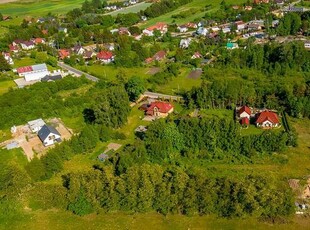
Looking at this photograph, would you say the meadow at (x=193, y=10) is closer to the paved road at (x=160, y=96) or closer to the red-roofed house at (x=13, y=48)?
the red-roofed house at (x=13, y=48)

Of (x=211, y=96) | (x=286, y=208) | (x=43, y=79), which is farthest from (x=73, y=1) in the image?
(x=286, y=208)

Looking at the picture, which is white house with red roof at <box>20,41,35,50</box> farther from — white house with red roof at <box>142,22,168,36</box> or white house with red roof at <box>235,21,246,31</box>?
white house with red roof at <box>235,21,246,31</box>

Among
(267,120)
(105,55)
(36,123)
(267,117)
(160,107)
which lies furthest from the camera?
(105,55)

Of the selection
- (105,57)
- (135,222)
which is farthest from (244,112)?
(105,57)

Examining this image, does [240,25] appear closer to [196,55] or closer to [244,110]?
[196,55]

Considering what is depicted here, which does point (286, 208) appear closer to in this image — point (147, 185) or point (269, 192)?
point (269, 192)
